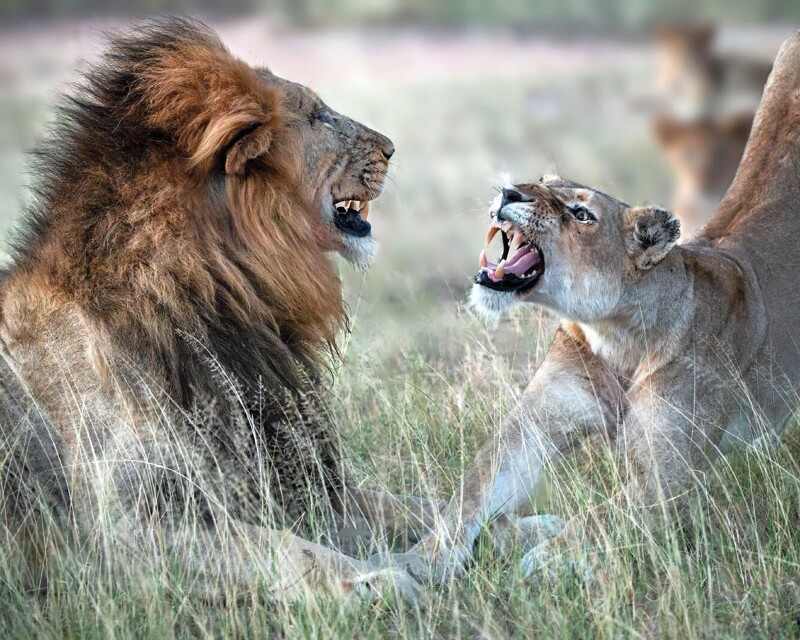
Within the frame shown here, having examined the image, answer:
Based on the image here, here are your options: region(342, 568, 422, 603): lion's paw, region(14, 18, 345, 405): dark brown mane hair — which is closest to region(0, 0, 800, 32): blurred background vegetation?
region(14, 18, 345, 405): dark brown mane hair

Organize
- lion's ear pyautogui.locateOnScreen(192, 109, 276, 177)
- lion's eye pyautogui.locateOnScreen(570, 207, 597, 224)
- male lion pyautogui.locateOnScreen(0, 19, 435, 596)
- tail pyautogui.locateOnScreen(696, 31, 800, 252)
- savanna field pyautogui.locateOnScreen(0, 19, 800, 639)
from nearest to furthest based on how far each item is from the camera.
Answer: savanna field pyautogui.locateOnScreen(0, 19, 800, 639), male lion pyautogui.locateOnScreen(0, 19, 435, 596), lion's ear pyautogui.locateOnScreen(192, 109, 276, 177), lion's eye pyautogui.locateOnScreen(570, 207, 597, 224), tail pyautogui.locateOnScreen(696, 31, 800, 252)

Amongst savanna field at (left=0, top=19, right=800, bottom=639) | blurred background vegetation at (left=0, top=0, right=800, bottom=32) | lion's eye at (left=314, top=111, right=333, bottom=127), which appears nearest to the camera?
savanna field at (left=0, top=19, right=800, bottom=639)

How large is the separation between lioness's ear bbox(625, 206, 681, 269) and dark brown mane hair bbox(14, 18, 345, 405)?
0.98m

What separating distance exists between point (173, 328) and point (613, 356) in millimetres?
1368

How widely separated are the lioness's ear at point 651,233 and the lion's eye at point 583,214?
0.11 m

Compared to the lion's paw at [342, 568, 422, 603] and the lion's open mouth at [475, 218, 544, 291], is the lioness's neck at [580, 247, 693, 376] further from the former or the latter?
the lion's paw at [342, 568, 422, 603]

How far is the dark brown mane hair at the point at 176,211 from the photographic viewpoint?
3.61m

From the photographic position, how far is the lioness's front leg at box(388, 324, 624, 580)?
399cm

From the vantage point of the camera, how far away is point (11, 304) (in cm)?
375

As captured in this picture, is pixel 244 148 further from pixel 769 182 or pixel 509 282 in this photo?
pixel 769 182

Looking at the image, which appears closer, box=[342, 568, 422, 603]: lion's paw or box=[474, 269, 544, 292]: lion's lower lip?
box=[342, 568, 422, 603]: lion's paw

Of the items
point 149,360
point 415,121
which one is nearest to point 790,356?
point 149,360

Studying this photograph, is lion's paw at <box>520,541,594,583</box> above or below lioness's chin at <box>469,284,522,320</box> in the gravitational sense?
below

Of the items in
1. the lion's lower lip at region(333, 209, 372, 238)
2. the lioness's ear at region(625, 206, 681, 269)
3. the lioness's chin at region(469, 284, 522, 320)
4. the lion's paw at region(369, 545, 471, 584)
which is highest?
the lioness's ear at region(625, 206, 681, 269)
